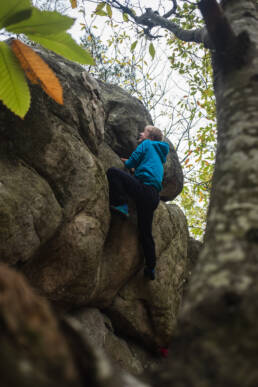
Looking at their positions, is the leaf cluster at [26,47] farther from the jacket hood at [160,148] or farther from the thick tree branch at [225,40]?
the jacket hood at [160,148]

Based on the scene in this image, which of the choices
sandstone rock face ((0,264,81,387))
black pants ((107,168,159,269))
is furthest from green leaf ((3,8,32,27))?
black pants ((107,168,159,269))

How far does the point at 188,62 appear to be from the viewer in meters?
8.33

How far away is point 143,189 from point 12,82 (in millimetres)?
2991

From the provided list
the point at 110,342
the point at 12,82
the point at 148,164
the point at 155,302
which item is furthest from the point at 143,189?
the point at 12,82

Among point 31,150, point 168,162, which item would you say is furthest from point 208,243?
point 168,162

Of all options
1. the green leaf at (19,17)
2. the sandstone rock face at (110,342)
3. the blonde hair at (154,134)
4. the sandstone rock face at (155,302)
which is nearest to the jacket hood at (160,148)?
the blonde hair at (154,134)

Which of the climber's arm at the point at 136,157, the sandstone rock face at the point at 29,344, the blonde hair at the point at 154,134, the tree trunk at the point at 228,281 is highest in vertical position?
the blonde hair at the point at 154,134

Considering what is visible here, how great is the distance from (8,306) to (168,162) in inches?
249

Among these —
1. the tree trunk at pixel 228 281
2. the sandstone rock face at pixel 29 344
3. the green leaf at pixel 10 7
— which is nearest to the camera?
the sandstone rock face at pixel 29 344

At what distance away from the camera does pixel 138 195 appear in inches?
175

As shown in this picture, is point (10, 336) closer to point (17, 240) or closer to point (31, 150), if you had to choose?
point (17, 240)

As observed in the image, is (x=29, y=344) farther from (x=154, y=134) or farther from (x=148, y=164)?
(x=154, y=134)

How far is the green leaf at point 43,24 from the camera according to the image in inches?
60.8

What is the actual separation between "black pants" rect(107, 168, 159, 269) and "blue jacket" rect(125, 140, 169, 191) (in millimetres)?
128
